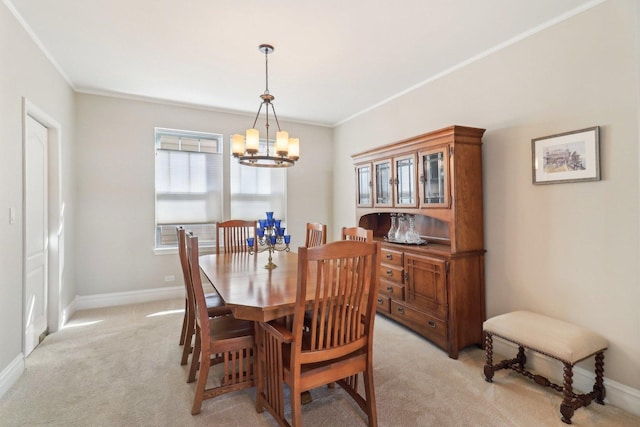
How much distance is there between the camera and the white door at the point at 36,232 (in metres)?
2.77

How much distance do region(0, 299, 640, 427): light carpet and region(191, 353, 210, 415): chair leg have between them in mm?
50

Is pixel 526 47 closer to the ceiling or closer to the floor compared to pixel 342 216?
closer to the ceiling

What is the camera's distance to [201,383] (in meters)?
1.91

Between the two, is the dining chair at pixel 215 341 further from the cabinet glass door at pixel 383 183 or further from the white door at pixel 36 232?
the cabinet glass door at pixel 383 183

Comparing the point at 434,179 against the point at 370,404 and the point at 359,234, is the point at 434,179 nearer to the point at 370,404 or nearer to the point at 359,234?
the point at 359,234

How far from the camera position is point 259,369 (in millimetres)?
1969

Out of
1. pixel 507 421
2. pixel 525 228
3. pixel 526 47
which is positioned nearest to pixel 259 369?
pixel 507 421

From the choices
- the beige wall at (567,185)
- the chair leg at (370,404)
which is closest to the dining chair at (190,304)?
the chair leg at (370,404)

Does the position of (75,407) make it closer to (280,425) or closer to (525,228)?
(280,425)

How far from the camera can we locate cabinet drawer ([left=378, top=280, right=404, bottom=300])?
3.20 meters

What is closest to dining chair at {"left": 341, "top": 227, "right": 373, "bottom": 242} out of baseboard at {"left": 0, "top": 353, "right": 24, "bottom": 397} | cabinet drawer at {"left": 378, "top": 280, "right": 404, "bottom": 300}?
cabinet drawer at {"left": 378, "top": 280, "right": 404, "bottom": 300}

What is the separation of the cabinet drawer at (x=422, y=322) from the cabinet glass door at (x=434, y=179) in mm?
1047

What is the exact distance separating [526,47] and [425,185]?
1.37m

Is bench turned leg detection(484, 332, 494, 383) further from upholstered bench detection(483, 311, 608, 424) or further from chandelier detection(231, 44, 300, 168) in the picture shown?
chandelier detection(231, 44, 300, 168)
